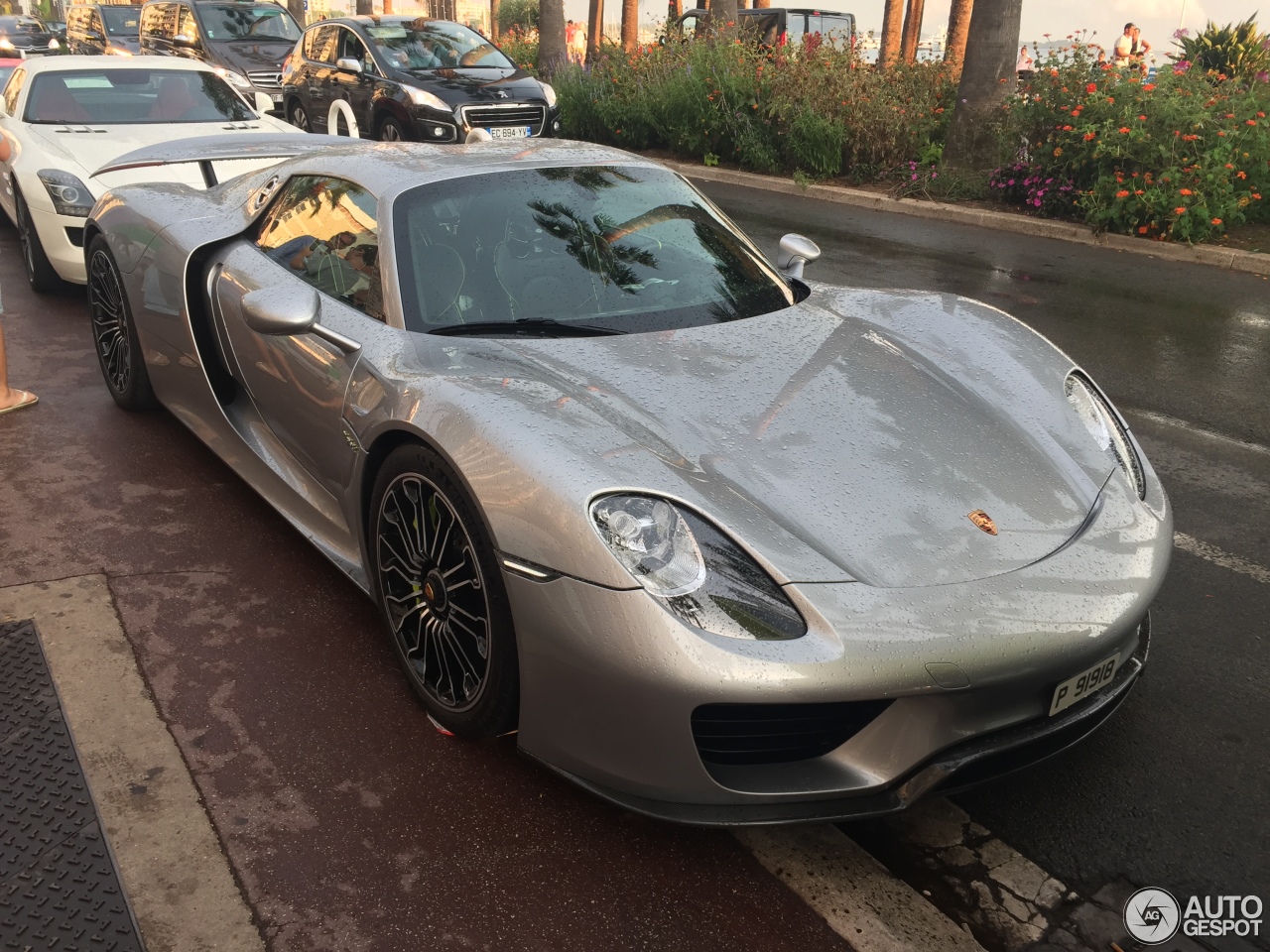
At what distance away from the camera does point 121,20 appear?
17.8m

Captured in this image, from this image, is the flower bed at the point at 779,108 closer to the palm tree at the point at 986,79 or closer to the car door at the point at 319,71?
the palm tree at the point at 986,79

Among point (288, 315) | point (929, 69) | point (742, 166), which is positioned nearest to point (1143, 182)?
point (929, 69)

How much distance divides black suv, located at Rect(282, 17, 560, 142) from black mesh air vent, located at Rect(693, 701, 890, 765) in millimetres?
10860

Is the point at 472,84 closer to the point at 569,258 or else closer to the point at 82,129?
the point at 82,129

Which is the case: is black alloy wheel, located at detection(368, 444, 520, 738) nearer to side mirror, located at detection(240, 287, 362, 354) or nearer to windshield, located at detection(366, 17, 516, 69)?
side mirror, located at detection(240, 287, 362, 354)

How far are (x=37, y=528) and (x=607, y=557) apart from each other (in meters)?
2.55

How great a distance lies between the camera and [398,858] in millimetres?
2422

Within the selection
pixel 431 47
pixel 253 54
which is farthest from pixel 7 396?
pixel 253 54

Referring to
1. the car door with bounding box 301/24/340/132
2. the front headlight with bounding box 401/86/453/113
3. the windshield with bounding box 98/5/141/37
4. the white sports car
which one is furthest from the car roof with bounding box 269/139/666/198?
the windshield with bounding box 98/5/141/37

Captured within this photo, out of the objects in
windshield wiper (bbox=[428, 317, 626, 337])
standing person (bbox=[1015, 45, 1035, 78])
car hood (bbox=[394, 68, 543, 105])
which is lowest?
windshield wiper (bbox=[428, 317, 626, 337])

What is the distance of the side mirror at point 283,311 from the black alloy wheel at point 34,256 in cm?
434

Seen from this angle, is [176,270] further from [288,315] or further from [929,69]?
[929,69]

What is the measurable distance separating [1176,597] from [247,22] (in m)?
15.6

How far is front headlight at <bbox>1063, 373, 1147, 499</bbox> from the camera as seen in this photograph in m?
3.02
